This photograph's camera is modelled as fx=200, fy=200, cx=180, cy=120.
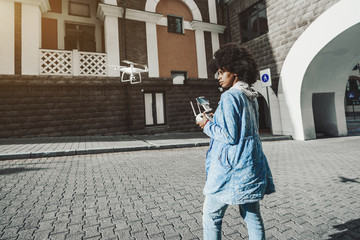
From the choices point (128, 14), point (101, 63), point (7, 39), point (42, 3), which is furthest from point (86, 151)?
point (128, 14)

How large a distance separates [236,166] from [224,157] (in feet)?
0.35

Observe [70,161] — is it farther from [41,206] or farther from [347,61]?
[347,61]

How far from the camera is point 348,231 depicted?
2.28 metres

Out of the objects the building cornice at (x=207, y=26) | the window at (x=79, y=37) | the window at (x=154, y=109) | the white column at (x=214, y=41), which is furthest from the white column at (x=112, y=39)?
the white column at (x=214, y=41)

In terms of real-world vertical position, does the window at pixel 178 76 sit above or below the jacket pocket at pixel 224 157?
above

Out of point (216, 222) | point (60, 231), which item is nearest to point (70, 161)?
point (60, 231)

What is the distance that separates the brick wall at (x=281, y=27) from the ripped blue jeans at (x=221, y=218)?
10.7 m

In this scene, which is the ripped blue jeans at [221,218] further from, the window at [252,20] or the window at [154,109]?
the window at [252,20]

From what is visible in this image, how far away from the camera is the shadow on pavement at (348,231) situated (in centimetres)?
217

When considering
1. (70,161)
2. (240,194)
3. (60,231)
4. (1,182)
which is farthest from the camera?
(70,161)

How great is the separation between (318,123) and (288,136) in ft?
9.59

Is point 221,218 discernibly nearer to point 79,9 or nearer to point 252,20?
point 252,20

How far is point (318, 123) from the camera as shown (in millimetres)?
11844

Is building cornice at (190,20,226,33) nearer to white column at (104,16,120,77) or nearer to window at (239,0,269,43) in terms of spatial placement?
window at (239,0,269,43)
